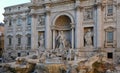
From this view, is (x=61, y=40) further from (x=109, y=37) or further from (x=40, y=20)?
(x=109, y=37)

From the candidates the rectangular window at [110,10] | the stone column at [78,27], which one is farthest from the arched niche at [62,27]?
the rectangular window at [110,10]

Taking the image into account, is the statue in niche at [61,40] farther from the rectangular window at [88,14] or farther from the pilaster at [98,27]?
the pilaster at [98,27]

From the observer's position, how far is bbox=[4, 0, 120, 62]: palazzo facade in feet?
86.8

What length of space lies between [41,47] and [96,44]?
8361 millimetres

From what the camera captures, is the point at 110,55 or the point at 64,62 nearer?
the point at 64,62

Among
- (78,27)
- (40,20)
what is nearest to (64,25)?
(78,27)

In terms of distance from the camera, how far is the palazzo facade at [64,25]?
26.5 meters

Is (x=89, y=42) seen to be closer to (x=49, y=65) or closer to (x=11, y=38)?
(x=49, y=65)

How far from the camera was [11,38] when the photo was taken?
36.7 metres

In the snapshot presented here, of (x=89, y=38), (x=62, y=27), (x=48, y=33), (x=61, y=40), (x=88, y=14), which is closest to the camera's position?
(x=89, y=38)

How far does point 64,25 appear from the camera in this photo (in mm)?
31172

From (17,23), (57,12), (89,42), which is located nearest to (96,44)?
(89,42)

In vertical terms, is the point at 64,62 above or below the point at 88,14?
below

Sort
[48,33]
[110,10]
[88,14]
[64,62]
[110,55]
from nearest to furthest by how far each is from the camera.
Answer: [64,62] < [110,55] < [110,10] < [88,14] < [48,33]
